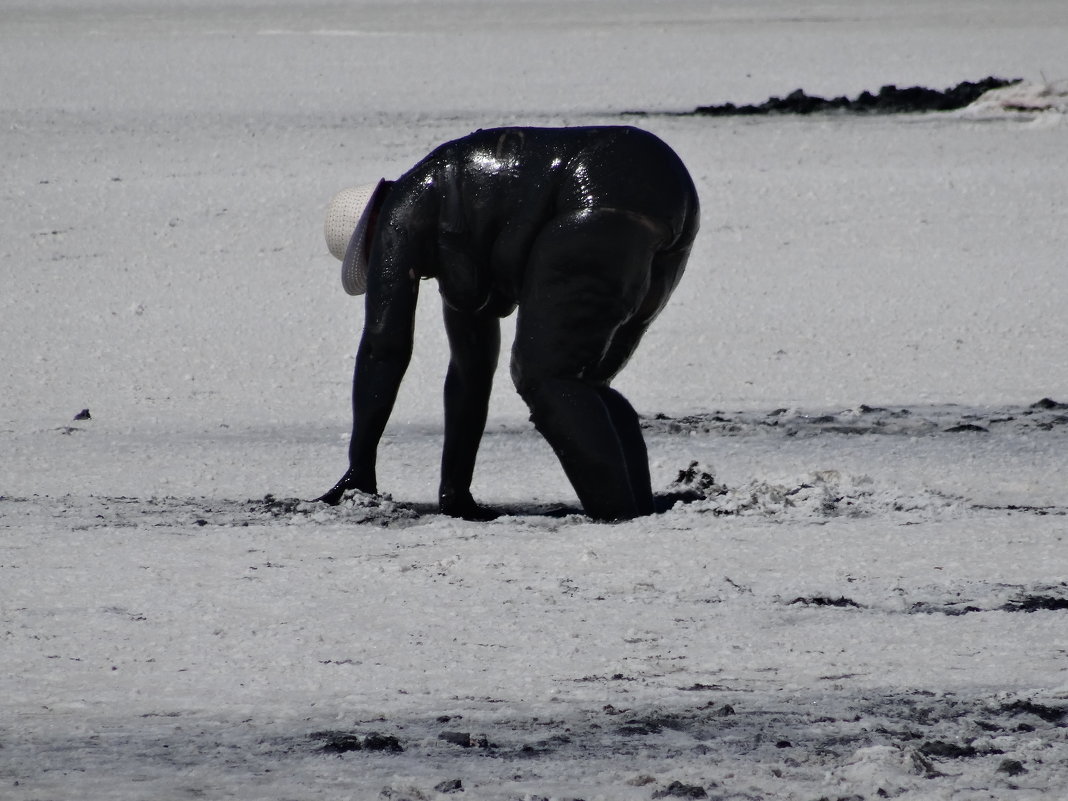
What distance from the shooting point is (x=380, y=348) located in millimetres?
5352

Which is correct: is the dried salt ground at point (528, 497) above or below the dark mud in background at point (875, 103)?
below

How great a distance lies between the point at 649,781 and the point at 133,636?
1495 mm

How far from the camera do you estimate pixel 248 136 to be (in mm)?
14375

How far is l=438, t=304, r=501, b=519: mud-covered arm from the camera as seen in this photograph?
18.9 feet

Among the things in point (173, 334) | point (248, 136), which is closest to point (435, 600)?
point (173, 334)

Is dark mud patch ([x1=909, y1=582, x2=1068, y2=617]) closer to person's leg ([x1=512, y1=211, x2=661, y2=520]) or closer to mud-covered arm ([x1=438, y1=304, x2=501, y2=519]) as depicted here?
person's leg ([x1=512, y1=211, x2=661, y2=520])

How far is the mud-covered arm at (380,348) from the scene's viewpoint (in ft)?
17.3

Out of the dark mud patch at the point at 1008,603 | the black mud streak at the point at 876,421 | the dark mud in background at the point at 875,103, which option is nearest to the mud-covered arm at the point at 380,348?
the dark mud patch at the point at 1008,603

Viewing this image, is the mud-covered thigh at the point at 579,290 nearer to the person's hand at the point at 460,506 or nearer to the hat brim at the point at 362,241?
the hat brim at the point at 362,241

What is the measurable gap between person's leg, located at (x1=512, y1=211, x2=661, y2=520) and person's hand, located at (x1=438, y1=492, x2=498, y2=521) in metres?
0.60

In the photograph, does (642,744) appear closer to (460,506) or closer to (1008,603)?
(1008,603)

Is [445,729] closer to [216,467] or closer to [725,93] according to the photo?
[216,467]

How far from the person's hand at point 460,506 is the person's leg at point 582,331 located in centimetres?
60

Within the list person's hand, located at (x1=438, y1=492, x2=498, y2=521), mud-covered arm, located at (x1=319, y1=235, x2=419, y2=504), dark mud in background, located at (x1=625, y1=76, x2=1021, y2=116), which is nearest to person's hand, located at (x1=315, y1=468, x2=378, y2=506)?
mud-covered arm, located at (x1=319, y1=235, x2=419, y2=504)
